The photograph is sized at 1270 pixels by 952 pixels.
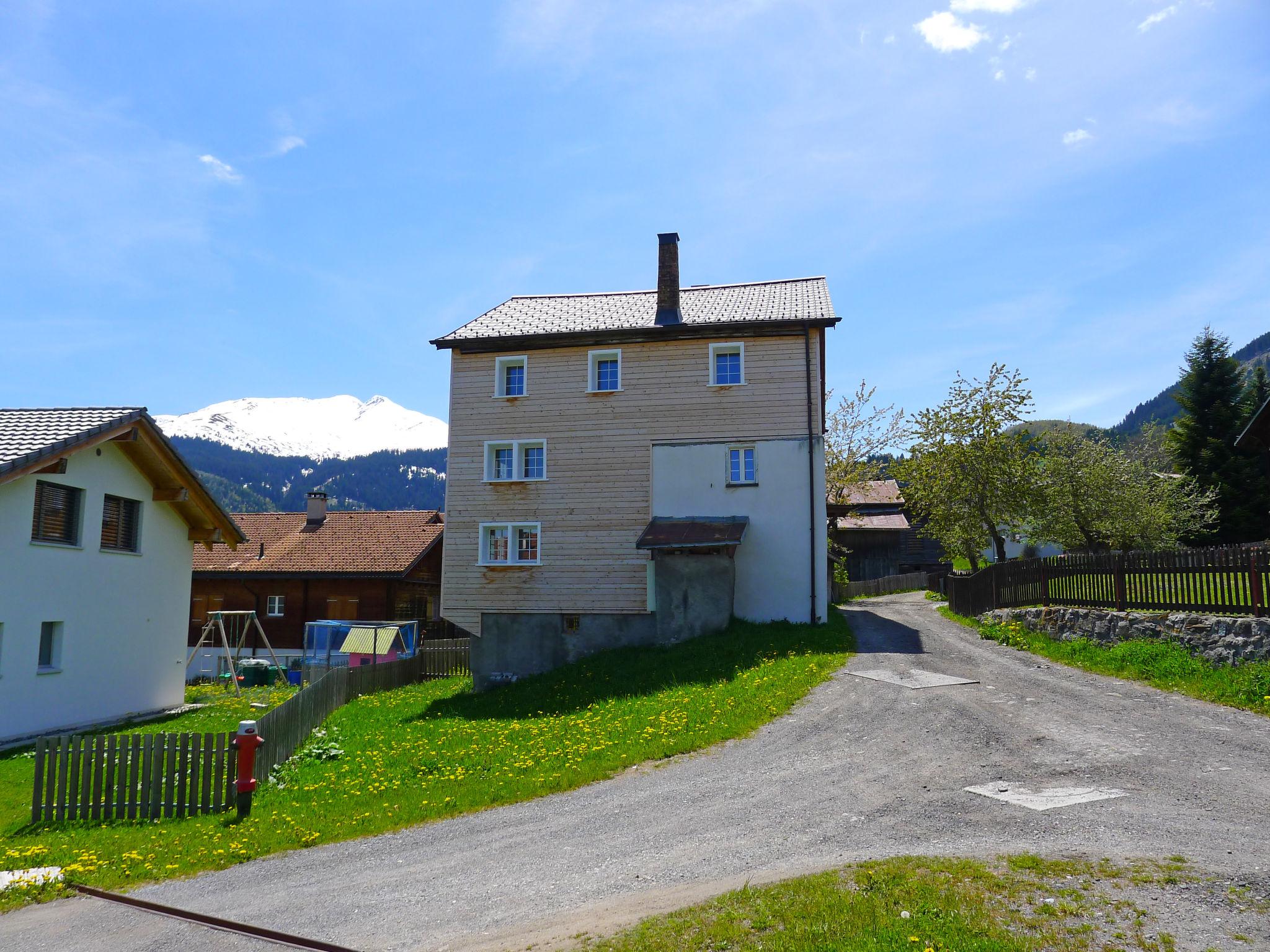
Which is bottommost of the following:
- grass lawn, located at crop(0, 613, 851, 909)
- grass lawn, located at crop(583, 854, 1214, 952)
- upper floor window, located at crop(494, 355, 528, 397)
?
grass lawn, located at crop(0, 613, 851, 909)

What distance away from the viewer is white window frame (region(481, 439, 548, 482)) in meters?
27.2

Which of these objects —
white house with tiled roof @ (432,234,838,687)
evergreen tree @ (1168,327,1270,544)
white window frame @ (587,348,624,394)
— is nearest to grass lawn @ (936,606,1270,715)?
white house with tiled roof @ (432,234,838,687)

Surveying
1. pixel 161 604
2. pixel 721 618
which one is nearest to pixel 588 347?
pixel 721 618

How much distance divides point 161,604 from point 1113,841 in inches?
941

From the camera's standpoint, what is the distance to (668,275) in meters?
28.7

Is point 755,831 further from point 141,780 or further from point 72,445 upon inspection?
point 72,445

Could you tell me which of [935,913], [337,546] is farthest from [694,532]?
[337,546]

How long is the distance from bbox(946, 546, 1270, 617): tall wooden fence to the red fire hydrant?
54.0ft

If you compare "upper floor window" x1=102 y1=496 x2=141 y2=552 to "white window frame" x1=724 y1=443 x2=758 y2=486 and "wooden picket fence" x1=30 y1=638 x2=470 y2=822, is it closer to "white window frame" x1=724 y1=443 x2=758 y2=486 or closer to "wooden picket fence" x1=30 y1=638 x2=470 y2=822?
"wooden picket fence" x1=30 y1=638 x2=470 y2=822

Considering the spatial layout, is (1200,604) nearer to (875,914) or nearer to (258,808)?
(875,914)

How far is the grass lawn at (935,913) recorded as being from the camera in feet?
18.4

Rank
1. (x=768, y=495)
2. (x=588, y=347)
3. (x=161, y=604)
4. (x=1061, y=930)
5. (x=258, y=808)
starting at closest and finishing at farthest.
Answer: (x=1061, y=930) → (x=258, y=808) → (x=161, y=604) → (x=768, y=495) → (x=588, y=347)

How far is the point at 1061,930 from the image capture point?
5680 millimetres

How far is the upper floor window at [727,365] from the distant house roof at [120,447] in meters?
16.0
